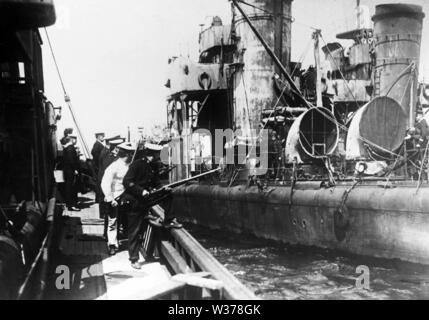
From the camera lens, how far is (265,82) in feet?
62.1

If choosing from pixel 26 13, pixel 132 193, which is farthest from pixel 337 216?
pixel 26 13

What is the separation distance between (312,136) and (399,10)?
227 inches

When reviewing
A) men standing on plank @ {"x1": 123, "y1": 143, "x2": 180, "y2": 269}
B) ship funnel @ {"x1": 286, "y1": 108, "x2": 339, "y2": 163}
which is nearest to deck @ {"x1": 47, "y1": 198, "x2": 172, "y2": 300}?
men standing on plank @ {"x1": 123, "y1": 143, "x2": 180, "y2": 269}

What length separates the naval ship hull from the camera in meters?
10.6

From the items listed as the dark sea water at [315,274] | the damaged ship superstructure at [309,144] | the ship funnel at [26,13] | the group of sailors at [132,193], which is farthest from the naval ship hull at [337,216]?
the ship funnel at [26,13]

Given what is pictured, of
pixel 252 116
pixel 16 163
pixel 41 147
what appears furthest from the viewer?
pixel 252 116

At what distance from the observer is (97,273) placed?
6.64 m

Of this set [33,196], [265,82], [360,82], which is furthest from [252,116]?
[33,196]

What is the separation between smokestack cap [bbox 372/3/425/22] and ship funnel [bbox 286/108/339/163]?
4.34 m

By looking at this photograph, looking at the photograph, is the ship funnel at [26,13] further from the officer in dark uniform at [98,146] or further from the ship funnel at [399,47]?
the ship funnel at [399,47]

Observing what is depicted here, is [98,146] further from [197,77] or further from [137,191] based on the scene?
[197,77]

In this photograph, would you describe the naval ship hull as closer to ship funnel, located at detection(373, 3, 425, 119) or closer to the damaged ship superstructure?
the damaged ship superstructure
